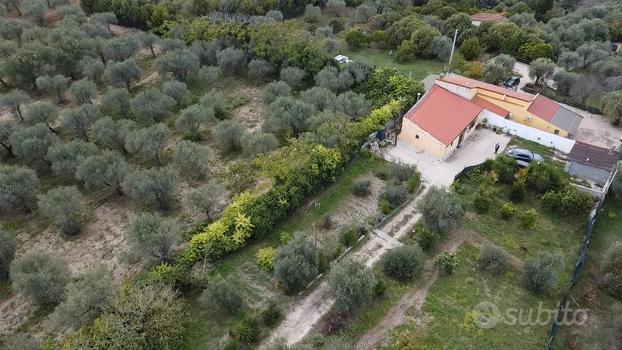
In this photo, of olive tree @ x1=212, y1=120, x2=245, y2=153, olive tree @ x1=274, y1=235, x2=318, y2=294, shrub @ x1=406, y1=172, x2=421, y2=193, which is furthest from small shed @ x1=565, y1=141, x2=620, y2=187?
olive tree @ x1=212, y1=120, x2=245, y2=153

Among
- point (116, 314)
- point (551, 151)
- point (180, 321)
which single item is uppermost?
point (116, 314)

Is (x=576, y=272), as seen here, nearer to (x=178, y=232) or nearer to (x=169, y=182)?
(x=178, y=232)

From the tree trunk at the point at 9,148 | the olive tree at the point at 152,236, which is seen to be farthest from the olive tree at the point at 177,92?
the olive tree at the point at 152,236

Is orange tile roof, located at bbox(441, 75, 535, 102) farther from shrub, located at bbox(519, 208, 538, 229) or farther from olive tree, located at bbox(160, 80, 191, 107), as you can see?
olive tree, located at bbox(160, 80, 191, 107)

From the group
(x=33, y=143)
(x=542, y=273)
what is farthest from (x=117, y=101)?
(x=542, y=273)

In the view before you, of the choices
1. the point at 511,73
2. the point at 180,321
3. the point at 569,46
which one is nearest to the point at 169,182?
the point at 180,321

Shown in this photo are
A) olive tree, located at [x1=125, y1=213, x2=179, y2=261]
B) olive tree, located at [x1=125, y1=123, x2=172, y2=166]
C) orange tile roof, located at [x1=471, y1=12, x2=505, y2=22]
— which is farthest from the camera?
orange tile roof, located at [x1=471, y1=12, x2=505, y2=22]

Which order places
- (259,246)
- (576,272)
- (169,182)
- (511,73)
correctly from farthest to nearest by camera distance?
1. (511,73)
2. (169,182)
3. (259,246)
4. (576,272)
